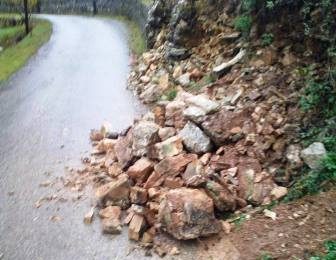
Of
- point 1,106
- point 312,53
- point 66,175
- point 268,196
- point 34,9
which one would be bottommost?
point 34,9

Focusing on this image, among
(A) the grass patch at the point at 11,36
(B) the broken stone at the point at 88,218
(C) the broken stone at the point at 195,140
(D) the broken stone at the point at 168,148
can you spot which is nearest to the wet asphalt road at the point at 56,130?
(B) the broken stone at the point at 88,218

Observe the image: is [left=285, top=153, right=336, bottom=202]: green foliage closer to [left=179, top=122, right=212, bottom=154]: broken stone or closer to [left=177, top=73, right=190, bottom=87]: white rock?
[left=179, top=122, right=212, bottom=154]: broken stone

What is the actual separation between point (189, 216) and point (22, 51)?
59.5 ft

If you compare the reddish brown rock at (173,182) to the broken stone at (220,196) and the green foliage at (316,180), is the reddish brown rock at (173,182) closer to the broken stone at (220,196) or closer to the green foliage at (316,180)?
the broken stone at (220,196)

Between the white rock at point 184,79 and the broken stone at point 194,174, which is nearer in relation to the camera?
the broken stone at point 194,174

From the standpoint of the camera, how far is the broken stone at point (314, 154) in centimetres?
774

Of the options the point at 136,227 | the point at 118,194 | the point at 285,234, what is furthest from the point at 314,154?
the point at 118,194

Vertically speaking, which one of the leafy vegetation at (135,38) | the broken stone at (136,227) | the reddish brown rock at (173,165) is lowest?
the leafy vegetation at (135,38)

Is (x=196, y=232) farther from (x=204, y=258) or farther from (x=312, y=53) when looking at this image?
(x=312, y=53)

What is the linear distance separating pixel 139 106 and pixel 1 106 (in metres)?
4.99

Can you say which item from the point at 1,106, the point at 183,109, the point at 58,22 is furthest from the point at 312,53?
the point at 58,22

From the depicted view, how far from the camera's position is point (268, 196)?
807 centimetres

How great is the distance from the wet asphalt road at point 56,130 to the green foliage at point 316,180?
9.07ft

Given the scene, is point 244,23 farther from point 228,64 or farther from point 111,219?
point 111,219
